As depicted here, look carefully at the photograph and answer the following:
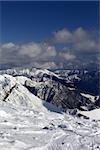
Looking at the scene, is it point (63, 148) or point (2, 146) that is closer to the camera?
point (2, 146)

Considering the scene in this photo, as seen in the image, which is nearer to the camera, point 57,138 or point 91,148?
point 91,148

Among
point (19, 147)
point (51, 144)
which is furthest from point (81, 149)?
point (19, 147)

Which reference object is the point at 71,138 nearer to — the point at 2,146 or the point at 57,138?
the point at 57,138

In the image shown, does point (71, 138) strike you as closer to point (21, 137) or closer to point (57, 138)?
point (57, 138)

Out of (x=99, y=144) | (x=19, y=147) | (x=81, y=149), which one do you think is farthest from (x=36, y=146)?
(x=99, y=144)

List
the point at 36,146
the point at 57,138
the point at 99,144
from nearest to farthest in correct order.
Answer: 1. the point at 36,146
2. the point at 99,144
3. the point at 57,138

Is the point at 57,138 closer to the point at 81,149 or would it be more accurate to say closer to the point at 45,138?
the point at 45,138

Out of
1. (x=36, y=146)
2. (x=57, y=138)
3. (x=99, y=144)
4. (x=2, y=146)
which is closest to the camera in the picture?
(x=2, y=146)

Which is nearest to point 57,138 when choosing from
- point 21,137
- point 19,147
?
point 21,137
